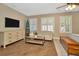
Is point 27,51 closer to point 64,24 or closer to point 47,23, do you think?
point 47,23

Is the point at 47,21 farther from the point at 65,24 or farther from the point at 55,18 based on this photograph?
the point at 65,24

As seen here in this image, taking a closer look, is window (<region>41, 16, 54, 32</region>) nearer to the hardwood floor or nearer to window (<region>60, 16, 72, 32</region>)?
window (<region>60, 16, 72, 32</region>)

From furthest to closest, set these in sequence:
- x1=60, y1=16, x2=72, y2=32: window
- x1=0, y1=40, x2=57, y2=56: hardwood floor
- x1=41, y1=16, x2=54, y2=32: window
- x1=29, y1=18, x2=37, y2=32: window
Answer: x1=29, y1=18, x2=37, y2=32: window → x1=41, y1=16, x2=54, y2=32: window → x1=60, y1=16, x2=72, y2=32: window → x1=0, y1=40, x2=57, y2=56: hardwood floor

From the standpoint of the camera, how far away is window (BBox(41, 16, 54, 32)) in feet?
32.0

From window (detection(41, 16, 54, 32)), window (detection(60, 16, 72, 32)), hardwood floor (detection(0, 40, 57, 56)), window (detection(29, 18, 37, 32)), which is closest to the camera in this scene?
hardwood floor (detection(0, 40, 57, 56))

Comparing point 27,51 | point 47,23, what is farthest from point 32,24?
point 27,51

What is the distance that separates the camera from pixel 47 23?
32.7ft

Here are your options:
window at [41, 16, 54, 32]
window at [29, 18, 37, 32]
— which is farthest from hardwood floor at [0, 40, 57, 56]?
window at [29, 18, 37, 32]

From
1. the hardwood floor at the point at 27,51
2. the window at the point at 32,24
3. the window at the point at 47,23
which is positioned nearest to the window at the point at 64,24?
the window at the point at 47,23

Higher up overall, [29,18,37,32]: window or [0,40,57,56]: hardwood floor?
[29,18,37,32]: window

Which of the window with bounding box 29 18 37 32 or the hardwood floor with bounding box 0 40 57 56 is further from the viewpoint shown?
the window with bounding box 29 18 37 32

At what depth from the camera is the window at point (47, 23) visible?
384 inches

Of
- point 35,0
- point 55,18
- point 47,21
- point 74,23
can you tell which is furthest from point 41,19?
point 35,0

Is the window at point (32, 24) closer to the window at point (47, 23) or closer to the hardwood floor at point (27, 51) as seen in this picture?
the window at point (47, 23)
